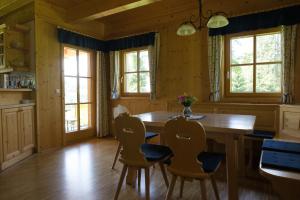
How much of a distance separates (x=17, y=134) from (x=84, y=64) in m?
2.13

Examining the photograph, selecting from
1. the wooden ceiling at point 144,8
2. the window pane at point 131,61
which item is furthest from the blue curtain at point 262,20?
the window pane at point 131,61

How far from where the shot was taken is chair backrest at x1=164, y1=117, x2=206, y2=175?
164 cm

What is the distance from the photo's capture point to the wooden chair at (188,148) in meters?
1.65

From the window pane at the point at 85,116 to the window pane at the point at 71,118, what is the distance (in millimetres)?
168

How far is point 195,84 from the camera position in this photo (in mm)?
4059

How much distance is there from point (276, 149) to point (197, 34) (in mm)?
2804

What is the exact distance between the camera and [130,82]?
16.5 ft

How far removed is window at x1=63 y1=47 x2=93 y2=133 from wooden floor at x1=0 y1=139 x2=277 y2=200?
1.20m

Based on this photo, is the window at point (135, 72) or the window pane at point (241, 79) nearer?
the window pane at point (241, 79)

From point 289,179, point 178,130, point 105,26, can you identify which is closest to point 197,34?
point 105,26

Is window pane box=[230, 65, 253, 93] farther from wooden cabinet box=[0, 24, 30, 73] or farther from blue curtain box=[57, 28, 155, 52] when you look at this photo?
wooden cabinet box=[0, 24, 30, 73]

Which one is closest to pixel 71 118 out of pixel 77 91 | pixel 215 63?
pixel 77 91

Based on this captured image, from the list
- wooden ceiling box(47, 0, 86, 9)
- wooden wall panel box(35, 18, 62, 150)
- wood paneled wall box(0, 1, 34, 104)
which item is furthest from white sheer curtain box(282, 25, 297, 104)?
wood paneled wall box(0, 1, 34, 104)

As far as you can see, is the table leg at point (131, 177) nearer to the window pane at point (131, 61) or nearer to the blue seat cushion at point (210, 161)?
the blue seat cushion at point (210, 161)
